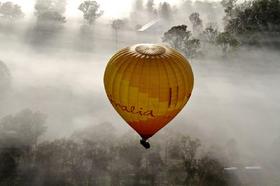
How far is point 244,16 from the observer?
76500mm

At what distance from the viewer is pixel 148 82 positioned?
90.2ft

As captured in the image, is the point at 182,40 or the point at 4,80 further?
the point at 182,40

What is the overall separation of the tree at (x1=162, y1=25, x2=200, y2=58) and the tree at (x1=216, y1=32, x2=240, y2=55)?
3982 mm

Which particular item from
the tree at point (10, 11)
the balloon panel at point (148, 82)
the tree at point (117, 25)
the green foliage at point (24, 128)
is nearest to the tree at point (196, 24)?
the tree at point (117, 25)

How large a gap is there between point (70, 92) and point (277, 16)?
36.5 meters

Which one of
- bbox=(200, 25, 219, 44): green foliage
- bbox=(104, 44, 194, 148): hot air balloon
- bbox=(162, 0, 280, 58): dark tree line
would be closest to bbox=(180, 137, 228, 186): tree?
bbox=(104, 44, 194, 148): hot air balloon

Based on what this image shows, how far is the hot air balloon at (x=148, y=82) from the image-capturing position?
90.0 feet

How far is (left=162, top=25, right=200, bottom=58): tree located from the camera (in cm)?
6504

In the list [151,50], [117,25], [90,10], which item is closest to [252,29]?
[117,25]

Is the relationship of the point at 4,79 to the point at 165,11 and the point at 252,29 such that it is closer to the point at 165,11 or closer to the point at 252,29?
the point at 252,29

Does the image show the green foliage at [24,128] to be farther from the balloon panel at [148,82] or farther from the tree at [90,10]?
the tree at [90,10]

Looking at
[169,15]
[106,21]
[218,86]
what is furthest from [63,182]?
[169,15]

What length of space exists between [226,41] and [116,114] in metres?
21.9

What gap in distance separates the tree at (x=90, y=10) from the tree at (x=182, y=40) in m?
26.1
